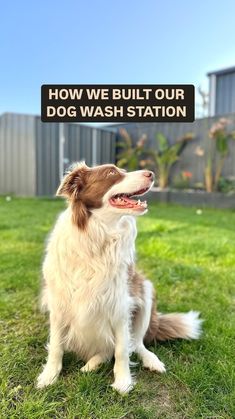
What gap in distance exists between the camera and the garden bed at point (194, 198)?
323 inches

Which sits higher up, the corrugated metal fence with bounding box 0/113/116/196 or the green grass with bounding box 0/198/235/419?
the corrugated metal fence with bounding box 0/113/116/196

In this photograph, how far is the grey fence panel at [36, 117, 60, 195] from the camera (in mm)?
9750

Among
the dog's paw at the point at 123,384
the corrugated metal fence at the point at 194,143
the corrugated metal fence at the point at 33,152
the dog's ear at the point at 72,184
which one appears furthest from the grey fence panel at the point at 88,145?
the dog's paw at the point at 123,384

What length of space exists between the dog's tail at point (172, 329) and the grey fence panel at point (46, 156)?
8.20 meters

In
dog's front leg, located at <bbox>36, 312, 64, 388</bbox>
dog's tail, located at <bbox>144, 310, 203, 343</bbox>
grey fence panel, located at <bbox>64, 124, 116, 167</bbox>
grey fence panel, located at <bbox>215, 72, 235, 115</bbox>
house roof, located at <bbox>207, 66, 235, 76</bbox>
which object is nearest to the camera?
dog's front leg, located at <bbox>36, 312, 64, 388</bbox>

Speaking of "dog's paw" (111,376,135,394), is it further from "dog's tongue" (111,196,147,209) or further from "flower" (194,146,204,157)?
"flower" (194,146,204,157)

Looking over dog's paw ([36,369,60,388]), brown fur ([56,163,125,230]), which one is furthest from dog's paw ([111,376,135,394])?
brown fur ([56,163,125,230])

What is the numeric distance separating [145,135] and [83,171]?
9016mm

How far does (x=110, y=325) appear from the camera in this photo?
1.75 meters

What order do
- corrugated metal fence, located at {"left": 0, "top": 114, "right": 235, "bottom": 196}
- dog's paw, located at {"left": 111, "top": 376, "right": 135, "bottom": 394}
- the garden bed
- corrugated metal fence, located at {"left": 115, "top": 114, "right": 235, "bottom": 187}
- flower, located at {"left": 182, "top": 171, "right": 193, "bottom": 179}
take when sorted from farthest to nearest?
corrugated metal fence, located at {"left": 0, "top": 114, "right": 235, "bottom": 196}, flower, located at {"left": 182, "top": 171, "right": 193, "bottom": 179}, corrugated metal fence, located at {"left": 115, "top": 114, "right": 235, "bottom": 187}, the garden bed, dog's paw, located at {"left": 111, "top": 376, "right": 135, "bottom": 394}

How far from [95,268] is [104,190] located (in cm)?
39

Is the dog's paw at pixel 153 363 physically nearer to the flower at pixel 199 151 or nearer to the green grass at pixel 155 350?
the green grass at pixel 155 350

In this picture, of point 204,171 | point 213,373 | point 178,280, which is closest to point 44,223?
point 178,280

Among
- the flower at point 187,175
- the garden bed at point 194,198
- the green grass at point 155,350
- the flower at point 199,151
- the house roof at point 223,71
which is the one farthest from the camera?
the house roof at point 223,71
